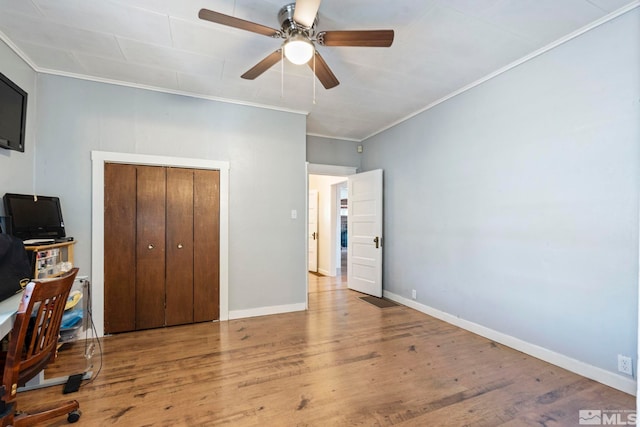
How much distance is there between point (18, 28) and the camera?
2262 mm

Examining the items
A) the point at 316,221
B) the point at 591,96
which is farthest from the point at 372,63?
the point at 316,221

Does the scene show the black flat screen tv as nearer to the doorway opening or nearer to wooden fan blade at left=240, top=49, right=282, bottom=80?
wooden fan blade at left=240, top=49, right=282, bottom=80

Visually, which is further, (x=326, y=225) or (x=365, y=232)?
(x=326, y=225)

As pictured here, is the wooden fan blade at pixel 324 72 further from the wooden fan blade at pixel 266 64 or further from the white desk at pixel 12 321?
the white desk at pixel 12 321

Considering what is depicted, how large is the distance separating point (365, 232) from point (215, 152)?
8.69 ft

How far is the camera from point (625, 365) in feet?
6.82

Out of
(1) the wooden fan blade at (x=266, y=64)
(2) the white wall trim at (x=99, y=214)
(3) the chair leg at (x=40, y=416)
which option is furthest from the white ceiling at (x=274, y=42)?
(3) the chair leg at (x=40, y=416)

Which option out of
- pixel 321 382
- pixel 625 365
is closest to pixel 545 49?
pixel 625 365

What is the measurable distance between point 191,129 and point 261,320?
247cm

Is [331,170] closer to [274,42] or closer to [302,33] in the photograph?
[274,42]

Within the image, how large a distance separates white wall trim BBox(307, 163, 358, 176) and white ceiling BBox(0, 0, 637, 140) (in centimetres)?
159

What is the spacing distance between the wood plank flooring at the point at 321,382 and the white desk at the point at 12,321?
0.07 m

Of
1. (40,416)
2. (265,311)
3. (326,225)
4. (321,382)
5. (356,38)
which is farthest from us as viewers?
(326,225)

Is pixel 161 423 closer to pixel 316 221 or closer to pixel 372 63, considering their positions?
pixel 372 63
